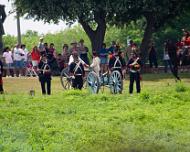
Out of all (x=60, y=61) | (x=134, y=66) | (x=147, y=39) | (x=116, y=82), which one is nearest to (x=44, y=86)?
(x=116, y=82)

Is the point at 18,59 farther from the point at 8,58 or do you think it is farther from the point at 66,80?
the point at 66,80

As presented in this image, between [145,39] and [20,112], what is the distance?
69.7 ft

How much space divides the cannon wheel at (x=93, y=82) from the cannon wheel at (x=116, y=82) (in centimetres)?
53

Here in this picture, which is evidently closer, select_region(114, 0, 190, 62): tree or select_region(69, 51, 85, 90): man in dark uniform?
select_region(69, 51, 85, 90): man in dark uniform

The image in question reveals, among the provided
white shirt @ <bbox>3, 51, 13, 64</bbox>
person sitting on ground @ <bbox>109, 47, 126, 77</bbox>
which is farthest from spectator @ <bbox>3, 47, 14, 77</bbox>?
person sitting on ground @ <bbox>109, 47, 126, 77</bbox>

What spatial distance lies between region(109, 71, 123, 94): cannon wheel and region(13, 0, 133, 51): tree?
12241 mm

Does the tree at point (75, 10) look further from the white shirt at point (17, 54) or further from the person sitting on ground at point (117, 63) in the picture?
the person sitting on ground at point (117, 63)

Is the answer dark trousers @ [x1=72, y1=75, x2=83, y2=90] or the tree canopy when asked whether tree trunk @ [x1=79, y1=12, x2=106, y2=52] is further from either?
dark trousers @ [x1=72, y1=75, x2=83, y2=90]

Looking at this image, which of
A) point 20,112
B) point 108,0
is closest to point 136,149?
point 20,112

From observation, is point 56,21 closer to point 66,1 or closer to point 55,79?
point 66,1

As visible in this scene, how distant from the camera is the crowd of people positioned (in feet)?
76.9

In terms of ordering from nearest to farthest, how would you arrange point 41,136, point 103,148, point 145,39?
point 103,148, point 41,136, point 145,39

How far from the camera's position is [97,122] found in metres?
→ 15.8

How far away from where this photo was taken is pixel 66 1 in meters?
35.7
